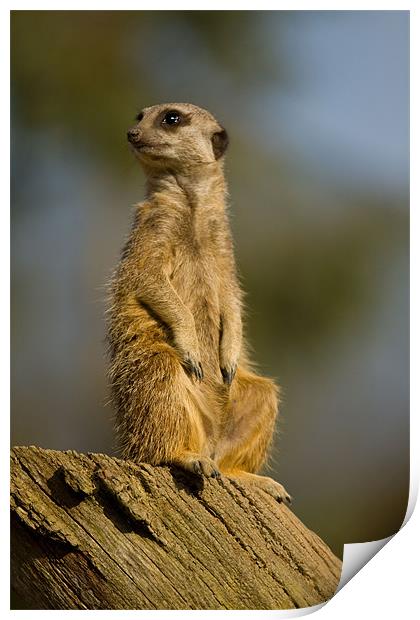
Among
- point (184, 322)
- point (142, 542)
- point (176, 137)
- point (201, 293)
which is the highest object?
point (176, 137)

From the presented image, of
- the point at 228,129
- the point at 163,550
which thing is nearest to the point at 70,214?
the point at 228,129

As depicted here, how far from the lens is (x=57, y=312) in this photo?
3.66 m

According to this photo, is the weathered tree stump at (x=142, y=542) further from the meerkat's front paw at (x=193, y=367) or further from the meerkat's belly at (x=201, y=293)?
the meerkat's belly at (x=201, y=293)

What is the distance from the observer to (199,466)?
332 centimetres

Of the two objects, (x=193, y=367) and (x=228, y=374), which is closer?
(x=193, y=367)

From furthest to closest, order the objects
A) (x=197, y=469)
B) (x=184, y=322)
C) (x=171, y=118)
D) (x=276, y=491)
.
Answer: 1. (x=171, y=118)
2. (x=184, y=322)
3. (x=276, y=491)
4. (x=197, y=469)

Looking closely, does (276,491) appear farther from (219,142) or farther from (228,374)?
(219,142)

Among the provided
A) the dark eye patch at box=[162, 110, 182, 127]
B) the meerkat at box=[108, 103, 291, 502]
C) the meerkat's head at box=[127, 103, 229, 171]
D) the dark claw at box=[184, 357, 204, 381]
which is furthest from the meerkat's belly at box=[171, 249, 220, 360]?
the dark eye patch at box=[162, 110, 182, 127]

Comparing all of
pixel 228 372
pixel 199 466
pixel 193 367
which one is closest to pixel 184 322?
pixel 193 367

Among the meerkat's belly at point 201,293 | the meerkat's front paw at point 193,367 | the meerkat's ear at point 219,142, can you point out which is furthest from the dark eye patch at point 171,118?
the meerkat's front paw at point 193,367

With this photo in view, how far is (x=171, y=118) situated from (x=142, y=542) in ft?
5.35

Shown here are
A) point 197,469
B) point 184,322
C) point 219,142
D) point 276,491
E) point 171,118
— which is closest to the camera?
point 197,469

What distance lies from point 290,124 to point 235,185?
29.9 inches

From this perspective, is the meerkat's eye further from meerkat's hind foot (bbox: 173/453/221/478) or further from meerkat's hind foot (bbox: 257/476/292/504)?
meerkat's hind foot (bbox: 257/476/292/504)
